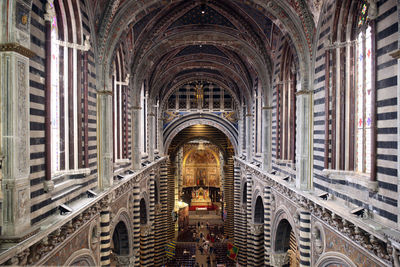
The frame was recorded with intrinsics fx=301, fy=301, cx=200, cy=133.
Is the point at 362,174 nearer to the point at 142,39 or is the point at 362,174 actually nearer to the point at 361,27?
the point at 361,27

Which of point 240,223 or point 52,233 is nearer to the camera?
point 52,233

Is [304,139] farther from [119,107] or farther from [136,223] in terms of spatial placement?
[136,223]

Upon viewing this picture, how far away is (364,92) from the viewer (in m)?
8.28

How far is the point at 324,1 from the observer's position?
387 inches

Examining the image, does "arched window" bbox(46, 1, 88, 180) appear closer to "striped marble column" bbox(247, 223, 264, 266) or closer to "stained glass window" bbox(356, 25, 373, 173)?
"stained glass window" bbox(356, 25, 373, 173)

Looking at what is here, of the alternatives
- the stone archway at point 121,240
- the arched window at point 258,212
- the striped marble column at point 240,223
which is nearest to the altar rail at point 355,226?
the stone archway at point 121,240

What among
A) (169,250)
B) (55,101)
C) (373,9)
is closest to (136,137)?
(55,101)

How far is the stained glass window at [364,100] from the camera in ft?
26.6

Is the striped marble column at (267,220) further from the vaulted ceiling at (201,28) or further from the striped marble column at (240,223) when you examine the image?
the striped marble column at (240,223)

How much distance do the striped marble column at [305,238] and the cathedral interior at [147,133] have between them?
0.04 m

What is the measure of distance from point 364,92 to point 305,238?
18.9 feet

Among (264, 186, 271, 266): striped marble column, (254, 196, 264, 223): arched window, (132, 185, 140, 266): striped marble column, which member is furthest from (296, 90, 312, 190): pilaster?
(254, 196, 264, 223): arched window

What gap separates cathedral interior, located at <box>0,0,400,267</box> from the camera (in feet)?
20.0

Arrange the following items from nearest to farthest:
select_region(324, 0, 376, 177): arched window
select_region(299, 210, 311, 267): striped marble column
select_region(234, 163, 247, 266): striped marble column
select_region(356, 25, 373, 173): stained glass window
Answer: select_region(356, 25, 373, 173): stained glass window
select_region(324, 0, 376, 177): arched window
select_region(299, 210, 311, 267): striped marble column
select_region(234, 163, 247, 266): striped marble column
